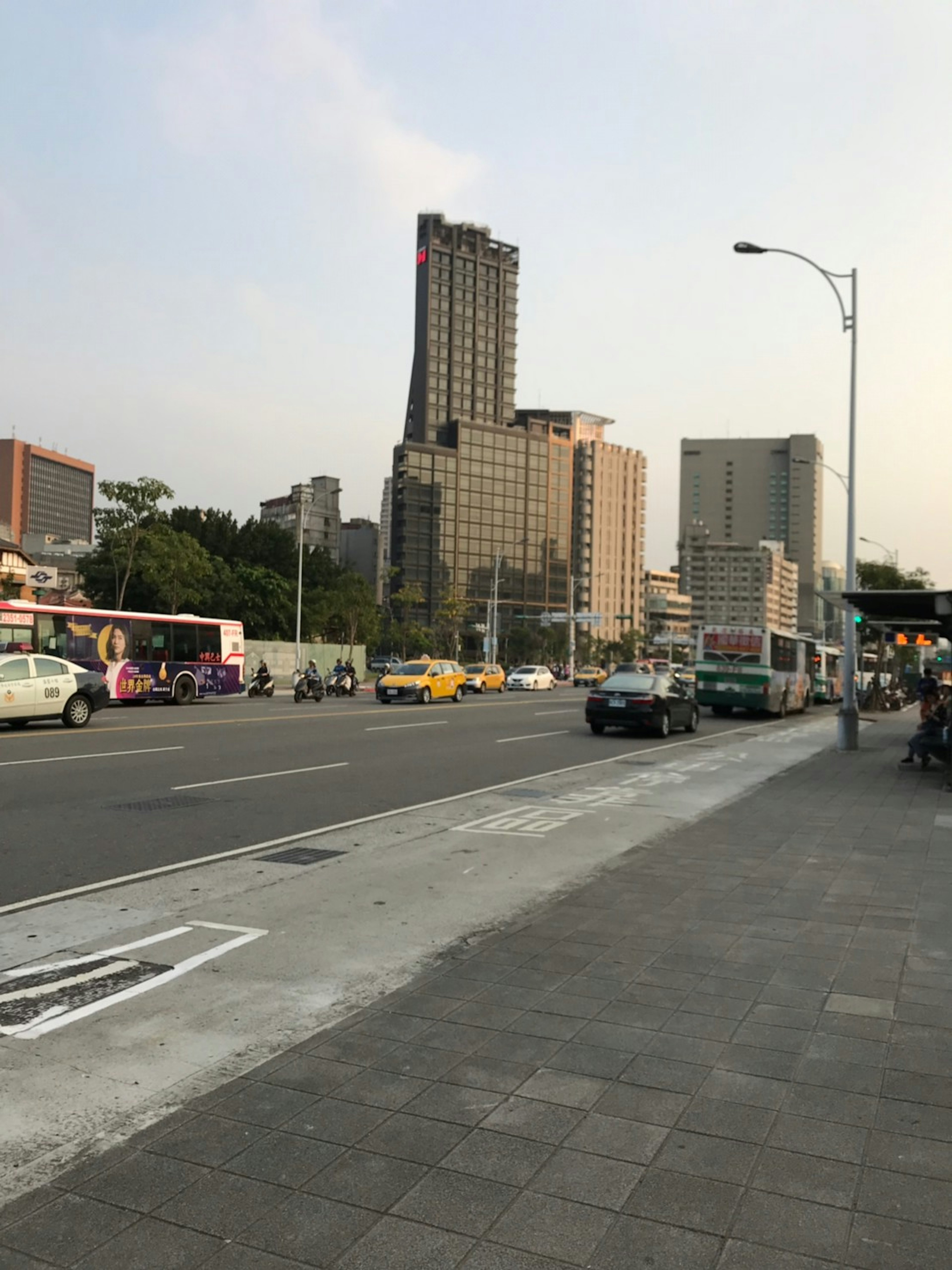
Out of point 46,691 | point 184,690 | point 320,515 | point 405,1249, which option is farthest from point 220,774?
point 320,515

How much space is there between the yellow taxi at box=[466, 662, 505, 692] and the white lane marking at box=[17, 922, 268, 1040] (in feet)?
135

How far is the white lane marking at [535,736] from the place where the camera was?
20.9 m

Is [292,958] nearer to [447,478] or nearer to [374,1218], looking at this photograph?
[374,1218]

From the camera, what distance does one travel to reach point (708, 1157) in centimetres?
369

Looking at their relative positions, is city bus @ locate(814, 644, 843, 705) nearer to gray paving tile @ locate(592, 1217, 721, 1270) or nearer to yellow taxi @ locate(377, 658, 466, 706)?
yellow taxi @ locate(377, 658, 466, 706)

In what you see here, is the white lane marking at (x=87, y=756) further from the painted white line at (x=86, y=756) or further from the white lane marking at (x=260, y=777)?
the white lane marking at (x=260, y=777)

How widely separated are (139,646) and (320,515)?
14955 centimetres

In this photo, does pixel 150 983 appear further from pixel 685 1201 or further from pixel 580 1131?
pixel 685 1201

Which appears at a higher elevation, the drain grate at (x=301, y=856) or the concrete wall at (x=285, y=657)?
the concrete wall at (x=285, y=657)

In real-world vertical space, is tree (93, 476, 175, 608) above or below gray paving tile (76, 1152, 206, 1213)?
above

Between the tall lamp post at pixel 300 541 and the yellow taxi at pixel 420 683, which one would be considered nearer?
the yellow taxi at pixel 420 683

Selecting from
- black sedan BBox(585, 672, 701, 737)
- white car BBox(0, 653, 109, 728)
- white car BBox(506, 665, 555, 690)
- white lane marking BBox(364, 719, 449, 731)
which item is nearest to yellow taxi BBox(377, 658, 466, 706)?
white lane marking BBox(364, 719, 449, 731)

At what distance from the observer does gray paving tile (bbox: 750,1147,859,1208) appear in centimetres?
344

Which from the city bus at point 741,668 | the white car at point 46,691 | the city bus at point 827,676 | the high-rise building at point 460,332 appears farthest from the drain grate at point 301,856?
the high-rise building at point 460,332
